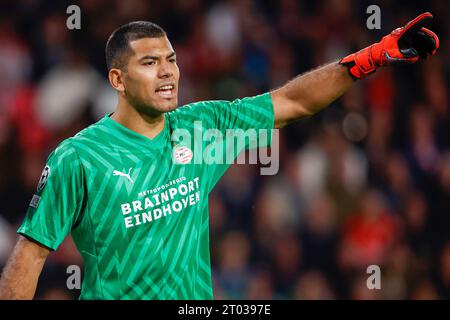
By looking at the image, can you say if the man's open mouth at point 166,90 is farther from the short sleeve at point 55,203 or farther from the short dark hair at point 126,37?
the short sleeve at point 55,203

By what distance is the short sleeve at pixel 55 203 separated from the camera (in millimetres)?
3832

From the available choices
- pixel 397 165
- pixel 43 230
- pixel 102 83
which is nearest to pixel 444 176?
pixel 397 165

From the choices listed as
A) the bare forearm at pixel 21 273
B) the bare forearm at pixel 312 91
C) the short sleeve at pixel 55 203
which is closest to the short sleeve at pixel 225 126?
the bare forearm at pixel 312 91

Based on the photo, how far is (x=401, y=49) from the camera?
4.20 meters

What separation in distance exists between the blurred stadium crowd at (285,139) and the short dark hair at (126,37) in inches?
107

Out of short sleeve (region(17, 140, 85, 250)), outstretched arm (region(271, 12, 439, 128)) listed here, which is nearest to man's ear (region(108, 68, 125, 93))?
short sleeve (region(17, 140, 85, 250))

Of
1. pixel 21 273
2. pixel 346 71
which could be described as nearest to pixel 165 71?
pixel 346 71

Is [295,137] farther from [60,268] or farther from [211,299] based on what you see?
[211,299]

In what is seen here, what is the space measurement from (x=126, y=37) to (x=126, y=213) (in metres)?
0.85

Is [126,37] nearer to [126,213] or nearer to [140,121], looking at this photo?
[140,121]

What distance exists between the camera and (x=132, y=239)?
3.95 meters

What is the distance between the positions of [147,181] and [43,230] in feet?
1.70

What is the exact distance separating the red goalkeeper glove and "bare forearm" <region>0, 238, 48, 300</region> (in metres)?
1.75

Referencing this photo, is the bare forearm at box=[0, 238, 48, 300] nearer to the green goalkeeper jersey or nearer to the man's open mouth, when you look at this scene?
the green goalkeeper jersey
